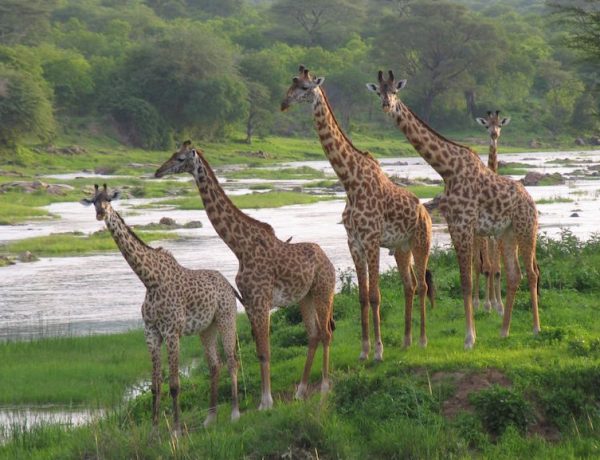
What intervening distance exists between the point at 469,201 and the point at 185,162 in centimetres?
326

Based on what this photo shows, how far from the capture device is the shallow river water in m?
19.7

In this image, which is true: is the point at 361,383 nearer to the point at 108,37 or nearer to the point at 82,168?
the point at 82,168

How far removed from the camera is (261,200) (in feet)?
133

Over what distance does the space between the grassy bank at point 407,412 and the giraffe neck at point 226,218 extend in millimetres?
1703

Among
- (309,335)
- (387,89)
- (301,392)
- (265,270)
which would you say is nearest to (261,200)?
(387,89)

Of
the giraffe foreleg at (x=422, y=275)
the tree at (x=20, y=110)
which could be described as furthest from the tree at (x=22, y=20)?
the giraffe foreleg at (x=422, y=275)

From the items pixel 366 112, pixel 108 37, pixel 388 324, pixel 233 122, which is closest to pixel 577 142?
Result: pixel 366 112

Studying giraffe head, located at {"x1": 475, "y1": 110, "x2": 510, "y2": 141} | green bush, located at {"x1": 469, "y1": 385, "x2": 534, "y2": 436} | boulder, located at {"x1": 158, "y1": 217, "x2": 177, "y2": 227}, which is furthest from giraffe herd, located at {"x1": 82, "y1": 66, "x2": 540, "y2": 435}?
boulder, located at {"x1": 158, "y1": 217, "x2": 177, "y2": 227}

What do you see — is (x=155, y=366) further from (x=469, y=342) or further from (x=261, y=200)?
(x=261, y=200)

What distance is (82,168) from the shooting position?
→ 54.8 meters

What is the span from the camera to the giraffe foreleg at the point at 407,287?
12.1 metres

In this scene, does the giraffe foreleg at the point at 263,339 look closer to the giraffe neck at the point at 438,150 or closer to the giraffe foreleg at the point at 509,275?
the giraffe neck at the point at 438,150

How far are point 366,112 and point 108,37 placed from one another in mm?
22879

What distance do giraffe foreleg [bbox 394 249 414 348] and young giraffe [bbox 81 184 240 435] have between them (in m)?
2.26
